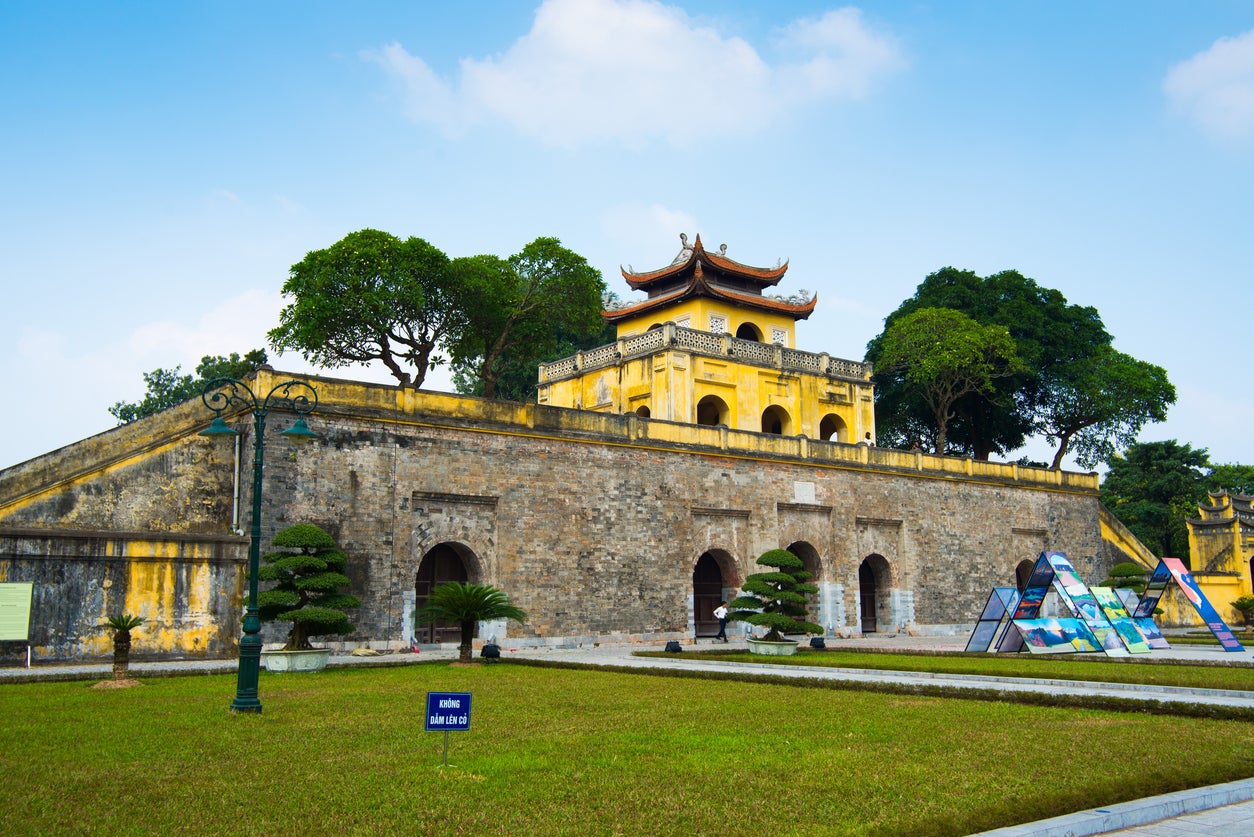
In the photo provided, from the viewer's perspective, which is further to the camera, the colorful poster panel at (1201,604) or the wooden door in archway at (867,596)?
the wooden door in archway at (867,596)

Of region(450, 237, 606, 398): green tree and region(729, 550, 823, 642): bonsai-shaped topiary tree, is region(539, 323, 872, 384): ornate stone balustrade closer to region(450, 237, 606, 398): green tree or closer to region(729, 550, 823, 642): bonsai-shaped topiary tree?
region(450, 237, 606, 398): green tree

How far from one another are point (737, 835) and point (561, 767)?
2160 millimetres

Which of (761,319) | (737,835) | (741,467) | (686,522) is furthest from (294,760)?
(761,319)

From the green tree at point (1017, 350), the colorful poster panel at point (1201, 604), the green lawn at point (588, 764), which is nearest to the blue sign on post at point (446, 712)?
the green lawn at point (588, 764)

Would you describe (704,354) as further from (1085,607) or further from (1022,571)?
(1085,607)

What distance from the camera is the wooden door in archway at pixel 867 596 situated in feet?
99.5

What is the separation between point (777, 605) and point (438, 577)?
7.67m

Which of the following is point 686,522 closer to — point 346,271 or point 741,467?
point 741,467

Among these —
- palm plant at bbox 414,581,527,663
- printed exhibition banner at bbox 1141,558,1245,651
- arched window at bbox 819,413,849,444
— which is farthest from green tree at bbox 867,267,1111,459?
palm plant at bbox 414,581,527,663

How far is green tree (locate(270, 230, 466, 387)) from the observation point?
31.2 meters

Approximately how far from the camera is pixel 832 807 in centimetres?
612

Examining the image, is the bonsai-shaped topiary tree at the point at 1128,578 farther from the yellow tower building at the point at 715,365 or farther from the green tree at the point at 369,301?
the green tree at the point at 369,301

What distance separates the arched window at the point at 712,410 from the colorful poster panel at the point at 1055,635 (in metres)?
13.7

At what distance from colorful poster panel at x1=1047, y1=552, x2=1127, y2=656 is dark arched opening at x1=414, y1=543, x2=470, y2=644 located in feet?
40.5
